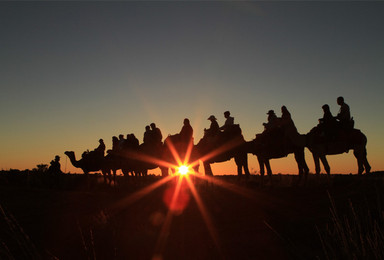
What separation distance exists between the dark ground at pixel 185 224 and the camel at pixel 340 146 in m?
0.81

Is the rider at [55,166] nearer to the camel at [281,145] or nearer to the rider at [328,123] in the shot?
the camel at [281,145]

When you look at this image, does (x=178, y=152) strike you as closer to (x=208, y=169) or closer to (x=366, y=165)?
(x=208, y=169)

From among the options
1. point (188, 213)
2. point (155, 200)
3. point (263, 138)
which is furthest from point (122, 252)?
point (263, 138)

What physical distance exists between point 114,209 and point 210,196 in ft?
13.4

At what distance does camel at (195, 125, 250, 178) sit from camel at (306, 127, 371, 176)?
2963 millimetres

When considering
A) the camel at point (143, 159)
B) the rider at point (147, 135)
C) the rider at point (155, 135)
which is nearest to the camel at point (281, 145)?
the camel at point (143, 159)

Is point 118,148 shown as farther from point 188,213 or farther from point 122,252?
point 122,252

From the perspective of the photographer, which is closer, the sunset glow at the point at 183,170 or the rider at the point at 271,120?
the rider at the point at 271,120

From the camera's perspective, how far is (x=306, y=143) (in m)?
17.2

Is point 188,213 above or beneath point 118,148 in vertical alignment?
beneath

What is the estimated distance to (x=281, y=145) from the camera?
664 inches

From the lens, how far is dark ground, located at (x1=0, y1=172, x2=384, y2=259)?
7.80m

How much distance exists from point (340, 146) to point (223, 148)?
480 cm

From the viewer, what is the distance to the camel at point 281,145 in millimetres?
16750
